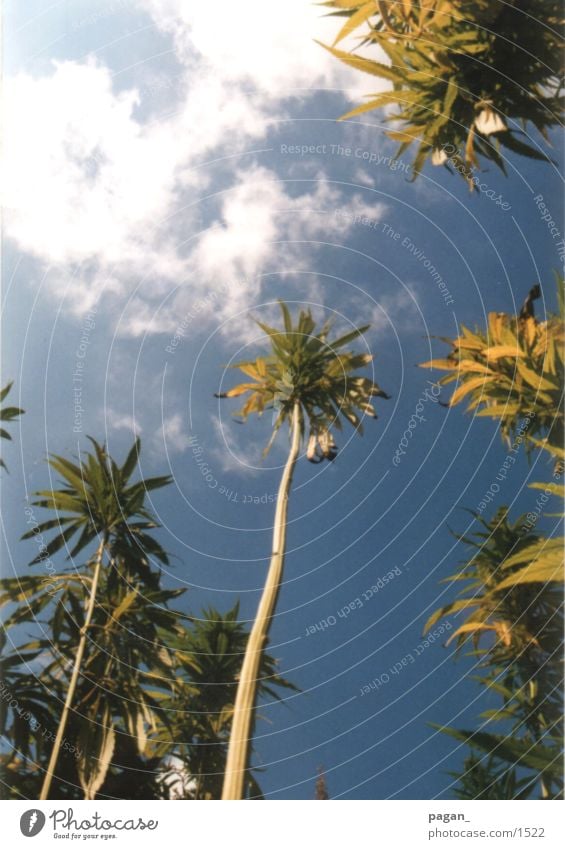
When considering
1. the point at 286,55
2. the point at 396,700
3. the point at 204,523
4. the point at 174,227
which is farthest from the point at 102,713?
the point at 286,55

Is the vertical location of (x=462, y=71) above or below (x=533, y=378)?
above

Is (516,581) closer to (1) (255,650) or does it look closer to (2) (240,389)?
(1) (255,650)

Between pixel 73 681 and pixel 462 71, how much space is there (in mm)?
1911

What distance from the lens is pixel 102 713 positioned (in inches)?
75.7

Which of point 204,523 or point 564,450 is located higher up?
point 564,450

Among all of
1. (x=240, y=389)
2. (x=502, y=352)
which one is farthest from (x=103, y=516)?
(x=502, y=352)

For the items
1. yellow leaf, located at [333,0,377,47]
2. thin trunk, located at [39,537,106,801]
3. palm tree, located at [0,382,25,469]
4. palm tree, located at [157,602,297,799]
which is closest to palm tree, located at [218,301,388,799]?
palm tree, located at [157,602,297,799]

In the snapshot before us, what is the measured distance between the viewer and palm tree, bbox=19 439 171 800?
79.3 inches

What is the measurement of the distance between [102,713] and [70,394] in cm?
83
